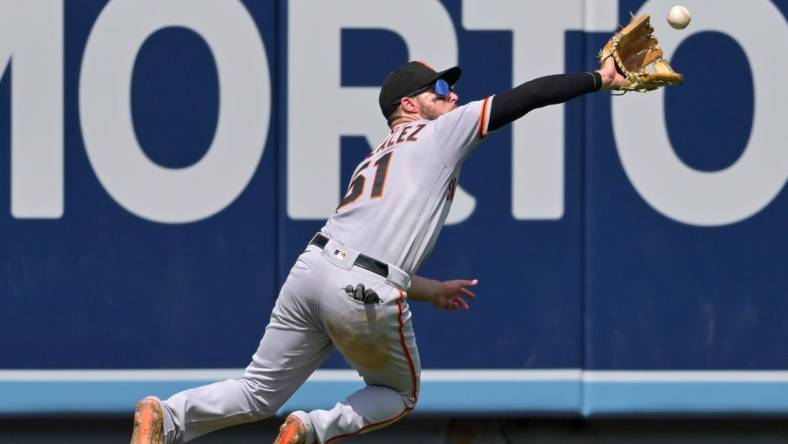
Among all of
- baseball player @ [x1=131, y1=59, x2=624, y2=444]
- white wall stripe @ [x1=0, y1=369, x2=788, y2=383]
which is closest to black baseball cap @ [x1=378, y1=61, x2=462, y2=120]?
baseball player @ [x1=131, y1=59, x2=624, y2=444]

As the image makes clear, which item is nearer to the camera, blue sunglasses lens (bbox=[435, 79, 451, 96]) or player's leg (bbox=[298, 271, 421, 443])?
player's leg (bbox=[298, 271, 421, 443])

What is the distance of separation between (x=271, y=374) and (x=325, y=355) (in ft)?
0.68

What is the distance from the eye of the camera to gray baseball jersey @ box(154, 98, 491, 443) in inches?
154

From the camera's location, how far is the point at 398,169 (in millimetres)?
3967

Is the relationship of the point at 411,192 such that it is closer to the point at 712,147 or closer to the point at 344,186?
the point at 344,186

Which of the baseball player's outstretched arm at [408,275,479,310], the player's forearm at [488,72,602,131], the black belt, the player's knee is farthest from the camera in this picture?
the baseball player's outstretched arm at [408,275,479,310]

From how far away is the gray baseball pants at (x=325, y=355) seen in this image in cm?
389

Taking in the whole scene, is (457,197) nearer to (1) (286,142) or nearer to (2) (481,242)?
(2) (481,242)

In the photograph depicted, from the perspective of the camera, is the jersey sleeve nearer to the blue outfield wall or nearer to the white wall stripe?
the blue outfield wall

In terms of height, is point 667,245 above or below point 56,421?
above

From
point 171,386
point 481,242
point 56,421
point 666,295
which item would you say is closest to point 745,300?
point 666,295

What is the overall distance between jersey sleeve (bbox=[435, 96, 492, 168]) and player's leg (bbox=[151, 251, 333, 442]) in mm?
533

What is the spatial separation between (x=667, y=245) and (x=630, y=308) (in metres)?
0.30

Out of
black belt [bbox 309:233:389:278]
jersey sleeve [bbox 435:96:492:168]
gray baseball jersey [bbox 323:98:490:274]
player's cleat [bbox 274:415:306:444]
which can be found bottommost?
player's cleat [bbox 274:415:306:444]
